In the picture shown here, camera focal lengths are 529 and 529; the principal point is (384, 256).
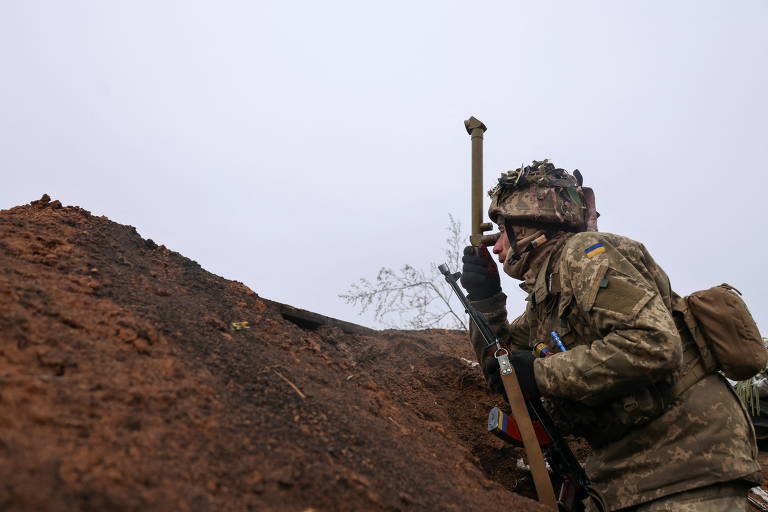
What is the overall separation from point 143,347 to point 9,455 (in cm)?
85

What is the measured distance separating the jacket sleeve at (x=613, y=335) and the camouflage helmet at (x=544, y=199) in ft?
1.86

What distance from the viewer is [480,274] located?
424 cm

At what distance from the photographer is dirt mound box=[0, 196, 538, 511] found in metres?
1.35

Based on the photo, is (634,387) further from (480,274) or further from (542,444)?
(480,274)

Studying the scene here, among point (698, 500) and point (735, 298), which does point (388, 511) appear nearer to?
point (698, 500)

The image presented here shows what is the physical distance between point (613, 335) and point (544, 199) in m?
1.17

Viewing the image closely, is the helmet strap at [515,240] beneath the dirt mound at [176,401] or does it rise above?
above

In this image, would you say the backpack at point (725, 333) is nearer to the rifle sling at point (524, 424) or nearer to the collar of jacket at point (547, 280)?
the collar of jacket at point (547, 280)

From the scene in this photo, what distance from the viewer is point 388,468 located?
202 centimetres

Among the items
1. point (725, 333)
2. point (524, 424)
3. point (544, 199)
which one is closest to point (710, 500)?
point (725, 333)

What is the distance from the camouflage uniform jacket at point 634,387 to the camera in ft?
8.98

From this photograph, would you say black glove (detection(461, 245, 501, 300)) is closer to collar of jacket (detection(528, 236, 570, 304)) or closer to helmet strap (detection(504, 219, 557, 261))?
helmet strap (detection(504, 219, 557, 261))

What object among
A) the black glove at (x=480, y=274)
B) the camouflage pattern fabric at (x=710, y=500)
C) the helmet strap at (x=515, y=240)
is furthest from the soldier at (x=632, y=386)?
the black glove at (x=480, y=274)

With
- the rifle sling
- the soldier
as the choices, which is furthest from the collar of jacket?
the rifle sling
